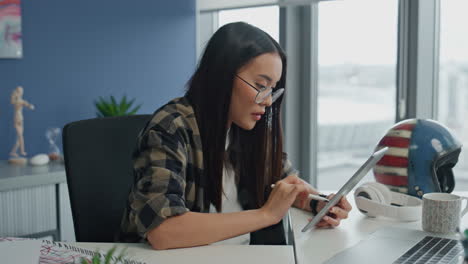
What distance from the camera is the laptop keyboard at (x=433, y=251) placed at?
38.9 inches

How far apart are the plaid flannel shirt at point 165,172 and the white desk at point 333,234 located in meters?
0.27

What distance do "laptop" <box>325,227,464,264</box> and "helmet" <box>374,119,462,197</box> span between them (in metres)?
0.20

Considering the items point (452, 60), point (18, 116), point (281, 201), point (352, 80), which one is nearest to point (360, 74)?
point (352, 80)

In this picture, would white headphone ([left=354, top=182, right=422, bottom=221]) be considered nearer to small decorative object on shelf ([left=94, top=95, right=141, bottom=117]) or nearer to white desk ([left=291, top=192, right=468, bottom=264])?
white desk ([left=291, top=192, right=468, bottom=264])

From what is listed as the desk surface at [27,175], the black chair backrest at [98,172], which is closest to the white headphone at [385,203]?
the black chair backrest at [98,172]

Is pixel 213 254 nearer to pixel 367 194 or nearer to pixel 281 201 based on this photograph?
pixel 281 201

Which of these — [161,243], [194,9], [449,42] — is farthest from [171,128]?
[194,9]

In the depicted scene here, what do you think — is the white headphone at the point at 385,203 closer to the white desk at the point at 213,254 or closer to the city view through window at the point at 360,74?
the white desk at the point at 213,254

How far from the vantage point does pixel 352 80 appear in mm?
3279

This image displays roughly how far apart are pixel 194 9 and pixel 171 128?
236 centimetres

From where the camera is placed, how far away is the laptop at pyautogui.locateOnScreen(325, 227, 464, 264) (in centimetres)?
99

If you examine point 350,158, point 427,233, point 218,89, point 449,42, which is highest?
point 449,42

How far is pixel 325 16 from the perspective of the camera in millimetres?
3121

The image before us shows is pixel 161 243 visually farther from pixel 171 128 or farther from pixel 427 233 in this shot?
pixel 427 233
